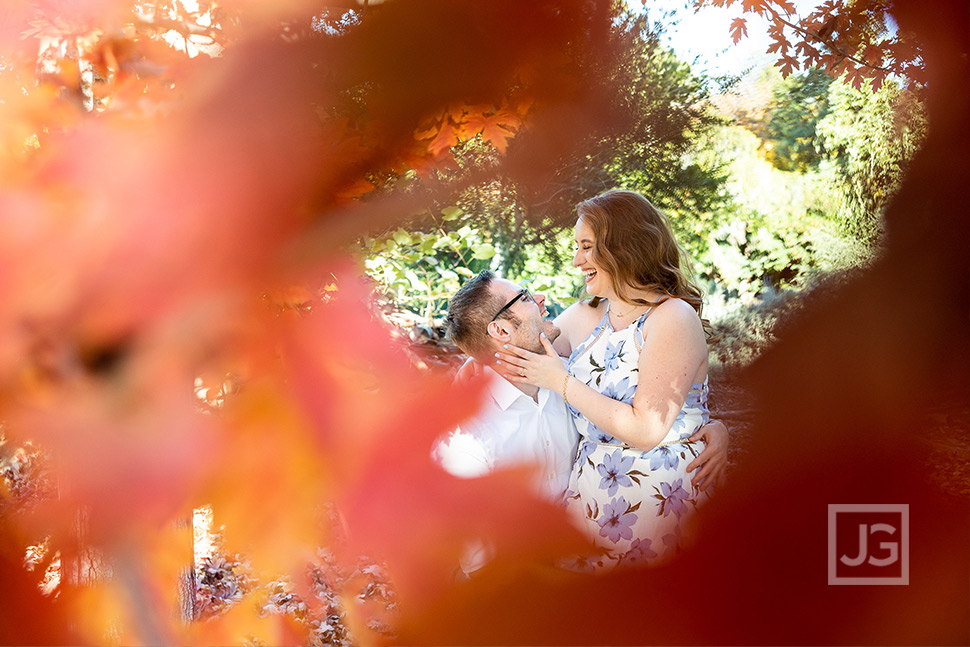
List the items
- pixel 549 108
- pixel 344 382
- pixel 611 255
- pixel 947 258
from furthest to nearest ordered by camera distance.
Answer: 1. pixel 947 258
2. pixel 549 108
3. pixel 344 382
4. pixel 611 255

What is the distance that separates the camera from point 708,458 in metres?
1.88

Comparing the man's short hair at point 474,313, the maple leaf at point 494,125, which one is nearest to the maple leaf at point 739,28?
the maple leaf at point 494,125

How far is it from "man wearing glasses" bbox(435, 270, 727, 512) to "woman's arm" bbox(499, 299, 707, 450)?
15cm

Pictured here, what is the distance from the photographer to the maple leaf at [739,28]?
2.38 meters

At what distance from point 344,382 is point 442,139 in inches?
27.4

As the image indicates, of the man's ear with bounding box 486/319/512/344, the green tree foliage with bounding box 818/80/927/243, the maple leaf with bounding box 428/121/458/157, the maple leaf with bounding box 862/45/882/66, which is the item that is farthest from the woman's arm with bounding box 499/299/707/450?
the green tree foliage with bounding box 818/80/927/243

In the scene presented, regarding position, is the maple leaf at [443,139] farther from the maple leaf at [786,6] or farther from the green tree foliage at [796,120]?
the green tree foliage at [796,120]

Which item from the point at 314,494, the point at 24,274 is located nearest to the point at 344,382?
the point at 314,494

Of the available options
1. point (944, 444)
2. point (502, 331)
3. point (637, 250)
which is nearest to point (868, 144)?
point (944, 444)

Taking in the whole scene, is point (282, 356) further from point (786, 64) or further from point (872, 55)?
point (872, 55)

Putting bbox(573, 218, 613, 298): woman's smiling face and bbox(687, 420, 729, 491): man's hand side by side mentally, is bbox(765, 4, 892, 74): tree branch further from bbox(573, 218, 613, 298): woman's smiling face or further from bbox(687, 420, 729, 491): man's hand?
bbox(687, 420, 729, 491): man's hand

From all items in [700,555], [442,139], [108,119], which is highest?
[108,119]

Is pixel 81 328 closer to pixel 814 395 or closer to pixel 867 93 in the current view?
pixel 814 395

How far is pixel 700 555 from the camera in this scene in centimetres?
207
